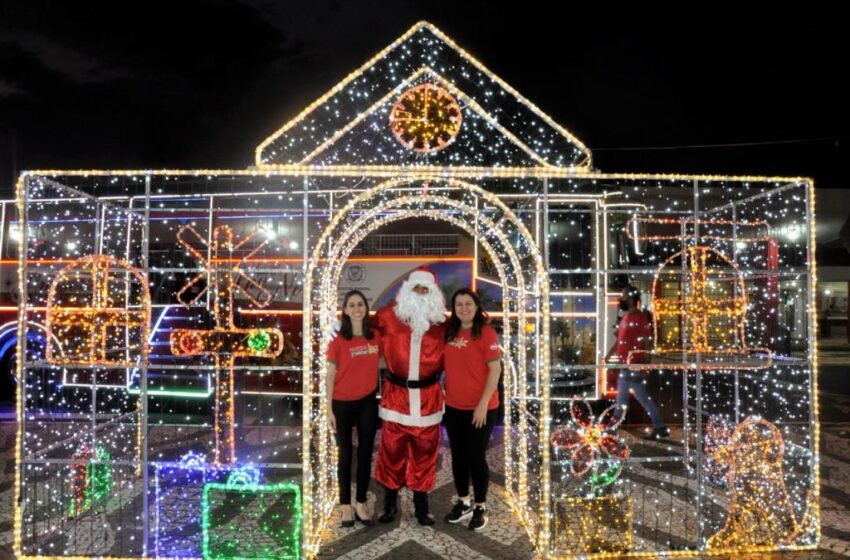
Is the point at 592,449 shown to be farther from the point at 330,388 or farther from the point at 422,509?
the point at 330,388

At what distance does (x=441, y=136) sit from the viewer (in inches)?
167

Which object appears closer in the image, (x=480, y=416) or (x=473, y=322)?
(x=480, y=416)

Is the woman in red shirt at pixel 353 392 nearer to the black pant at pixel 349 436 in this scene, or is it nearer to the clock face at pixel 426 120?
the black pant at pixel 349 436

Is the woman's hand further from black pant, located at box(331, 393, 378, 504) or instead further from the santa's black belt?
black pant, located at box(331, 393, 378, 504)

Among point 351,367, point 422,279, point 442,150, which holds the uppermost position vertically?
point 442,150

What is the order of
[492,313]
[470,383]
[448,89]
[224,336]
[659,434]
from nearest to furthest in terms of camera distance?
[448,89], [470,383], [224,336], [659,434], [492,313]

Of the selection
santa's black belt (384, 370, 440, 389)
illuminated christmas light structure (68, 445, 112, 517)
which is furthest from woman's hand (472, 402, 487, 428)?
illuminated christmas light structure (68, 445, 112, 517)

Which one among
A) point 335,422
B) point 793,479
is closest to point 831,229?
point 793,479

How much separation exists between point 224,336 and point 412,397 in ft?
10.1

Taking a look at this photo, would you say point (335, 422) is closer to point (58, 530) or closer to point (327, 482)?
point (327, 482)

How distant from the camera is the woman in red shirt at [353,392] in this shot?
175 inches

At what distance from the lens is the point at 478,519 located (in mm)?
4496

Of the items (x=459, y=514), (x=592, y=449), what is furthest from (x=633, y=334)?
(x=459, y=514)

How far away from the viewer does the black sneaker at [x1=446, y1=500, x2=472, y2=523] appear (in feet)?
15.1
